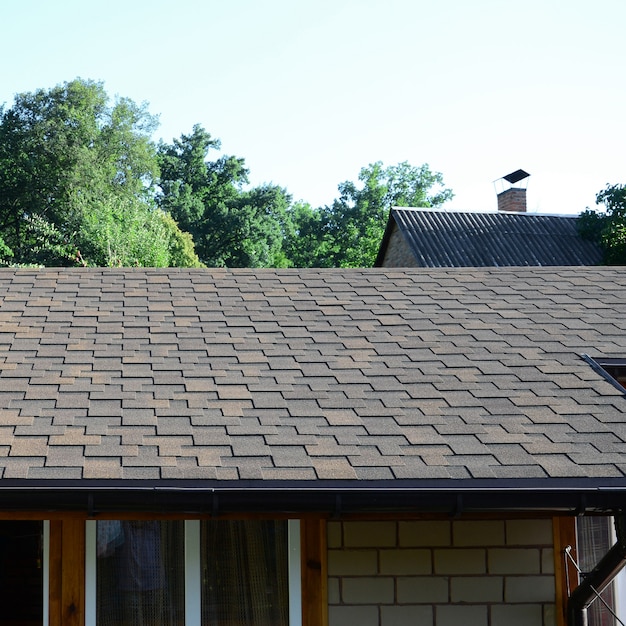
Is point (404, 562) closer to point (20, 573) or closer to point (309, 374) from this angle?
point (309, 374)

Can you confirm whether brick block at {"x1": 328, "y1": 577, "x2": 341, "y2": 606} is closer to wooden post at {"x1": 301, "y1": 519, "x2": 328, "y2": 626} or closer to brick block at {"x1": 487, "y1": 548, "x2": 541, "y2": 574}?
wooden post at {"x1": 301, "y1": 519, "x2": 328, "y2": 626}

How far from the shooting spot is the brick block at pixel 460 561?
501 cm

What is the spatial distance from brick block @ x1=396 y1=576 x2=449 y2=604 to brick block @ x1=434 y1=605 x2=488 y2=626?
2.2 inches

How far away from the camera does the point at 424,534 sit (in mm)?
5031

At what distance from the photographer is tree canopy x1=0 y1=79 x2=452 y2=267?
31.0 meters

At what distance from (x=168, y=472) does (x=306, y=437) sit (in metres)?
0.83

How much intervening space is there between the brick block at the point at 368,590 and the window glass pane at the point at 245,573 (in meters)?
0.37

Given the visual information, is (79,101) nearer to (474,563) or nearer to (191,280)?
(191,280)

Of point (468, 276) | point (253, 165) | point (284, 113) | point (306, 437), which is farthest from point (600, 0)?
point (253, 165)

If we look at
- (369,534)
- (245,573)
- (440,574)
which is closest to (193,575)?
(245,573)

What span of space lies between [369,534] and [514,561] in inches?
35.4

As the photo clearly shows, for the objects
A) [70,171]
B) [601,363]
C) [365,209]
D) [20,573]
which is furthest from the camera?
[365,209]

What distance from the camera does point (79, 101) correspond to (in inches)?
1459

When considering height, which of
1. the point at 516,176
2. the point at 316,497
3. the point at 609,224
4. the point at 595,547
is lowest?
the point at 595,547
